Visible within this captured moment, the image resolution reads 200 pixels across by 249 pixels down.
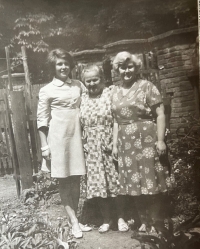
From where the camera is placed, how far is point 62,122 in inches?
77.4

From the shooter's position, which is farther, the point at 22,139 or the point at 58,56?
the point at 22,139

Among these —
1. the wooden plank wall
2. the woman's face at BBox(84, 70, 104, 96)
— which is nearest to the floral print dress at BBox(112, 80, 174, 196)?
the woman's face at BBox(84, 70, 104, 96)

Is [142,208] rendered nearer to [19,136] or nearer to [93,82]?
[93,82]

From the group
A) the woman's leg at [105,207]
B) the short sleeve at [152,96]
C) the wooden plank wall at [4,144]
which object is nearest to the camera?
the short sleeve at [152,96]

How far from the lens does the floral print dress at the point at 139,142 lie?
1829 millimetres

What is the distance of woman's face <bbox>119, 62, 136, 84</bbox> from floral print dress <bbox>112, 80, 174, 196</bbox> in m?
0.05

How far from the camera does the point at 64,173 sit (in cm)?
200

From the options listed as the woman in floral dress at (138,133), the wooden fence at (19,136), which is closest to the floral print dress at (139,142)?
the woman in floral dress at (138,133)

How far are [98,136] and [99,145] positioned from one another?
0.19 feet

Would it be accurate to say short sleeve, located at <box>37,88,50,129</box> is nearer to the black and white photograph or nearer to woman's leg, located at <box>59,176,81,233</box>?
the black and white photograph

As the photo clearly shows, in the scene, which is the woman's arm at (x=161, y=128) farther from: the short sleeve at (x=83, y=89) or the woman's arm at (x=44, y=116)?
the woman's arm at (x=44, y=116)

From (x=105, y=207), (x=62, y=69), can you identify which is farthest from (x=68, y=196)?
(x=62, y=69)

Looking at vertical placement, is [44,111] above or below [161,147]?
above

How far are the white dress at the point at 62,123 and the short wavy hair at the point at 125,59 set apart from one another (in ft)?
0.98
